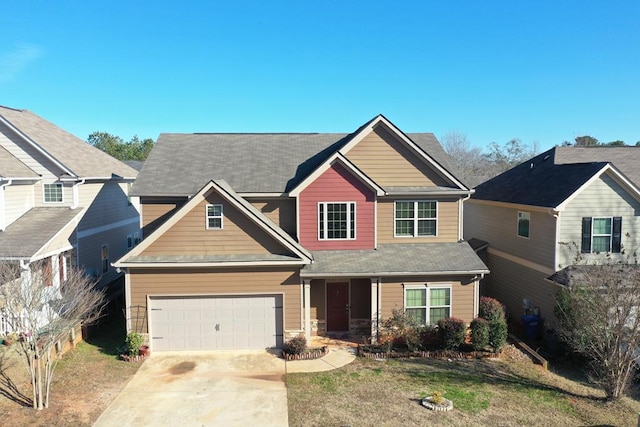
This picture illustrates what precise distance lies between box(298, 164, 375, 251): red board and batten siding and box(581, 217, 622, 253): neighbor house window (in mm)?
8768

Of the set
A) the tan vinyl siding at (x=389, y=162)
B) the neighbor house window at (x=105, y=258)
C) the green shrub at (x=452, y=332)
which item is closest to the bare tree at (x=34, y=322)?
the neighbor house window at (x=105, y=258)

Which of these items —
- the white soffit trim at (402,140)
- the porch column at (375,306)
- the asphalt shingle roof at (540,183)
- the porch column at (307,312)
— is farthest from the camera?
the white soffit trim at (402,140)

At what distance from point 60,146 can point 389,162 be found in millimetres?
16776

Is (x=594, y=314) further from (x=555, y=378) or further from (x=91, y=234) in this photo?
(x=91, y=234)

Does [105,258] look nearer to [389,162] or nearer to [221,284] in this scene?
[221,284]

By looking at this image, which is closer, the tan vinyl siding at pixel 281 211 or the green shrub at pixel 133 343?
the green shrub at pixel 133 343

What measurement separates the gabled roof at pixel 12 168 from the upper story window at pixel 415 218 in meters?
Result: 16.7

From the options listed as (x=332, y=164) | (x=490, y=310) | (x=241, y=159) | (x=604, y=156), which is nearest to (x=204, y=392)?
(x=332, y=164)

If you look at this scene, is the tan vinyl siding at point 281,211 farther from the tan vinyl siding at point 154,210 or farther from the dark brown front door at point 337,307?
the tan vinyl siding at point 154,210

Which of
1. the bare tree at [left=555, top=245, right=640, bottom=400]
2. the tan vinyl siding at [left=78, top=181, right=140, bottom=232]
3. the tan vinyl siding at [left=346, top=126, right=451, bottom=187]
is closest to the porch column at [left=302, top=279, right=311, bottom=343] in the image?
the tan vinyl siding at [left=346, top=126, right=451, bottom=187]

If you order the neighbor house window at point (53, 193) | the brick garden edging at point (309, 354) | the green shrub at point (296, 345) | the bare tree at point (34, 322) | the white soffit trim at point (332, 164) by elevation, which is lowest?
the brick garden edging at point (309, 354)

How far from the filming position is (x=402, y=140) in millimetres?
18562

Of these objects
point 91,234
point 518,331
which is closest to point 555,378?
point 518,331

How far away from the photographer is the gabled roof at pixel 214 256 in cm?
1534
